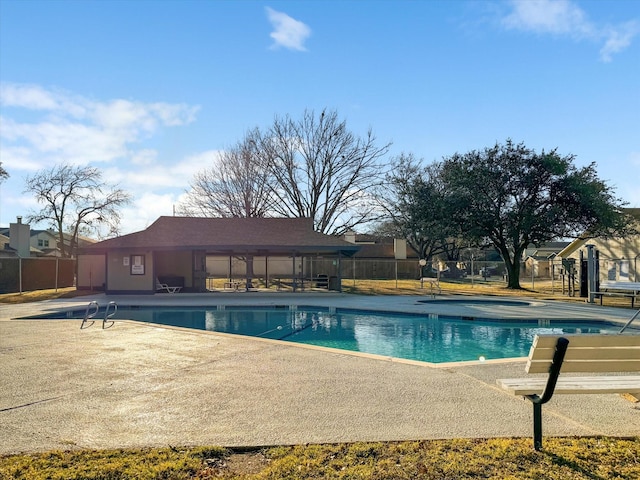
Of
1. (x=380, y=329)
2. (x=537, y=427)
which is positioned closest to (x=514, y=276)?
(x=380, y=329)

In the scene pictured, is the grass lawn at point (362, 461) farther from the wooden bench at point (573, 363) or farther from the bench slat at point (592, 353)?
the bench slat at point (592, 353)

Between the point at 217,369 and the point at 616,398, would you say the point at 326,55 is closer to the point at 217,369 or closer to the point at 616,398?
the point at 217,369

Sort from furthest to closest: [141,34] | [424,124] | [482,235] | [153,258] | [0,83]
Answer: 1. [482,235]
2. [153,258]
3. [424,124]
4. [0,83]
5. [141,34]

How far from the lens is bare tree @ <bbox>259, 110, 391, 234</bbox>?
3062 cm

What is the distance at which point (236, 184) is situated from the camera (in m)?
31.4

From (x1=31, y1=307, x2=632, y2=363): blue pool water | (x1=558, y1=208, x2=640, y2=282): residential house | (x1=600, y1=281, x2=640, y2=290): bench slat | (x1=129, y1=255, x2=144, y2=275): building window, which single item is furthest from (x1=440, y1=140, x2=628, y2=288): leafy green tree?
(x1=129, y1=255, x2=144, y2=275): building window

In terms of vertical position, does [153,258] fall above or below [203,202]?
below

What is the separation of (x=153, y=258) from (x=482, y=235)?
55.8 ft

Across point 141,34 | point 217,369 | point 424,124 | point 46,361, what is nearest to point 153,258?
point 141,34

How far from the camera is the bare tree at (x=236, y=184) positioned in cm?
3100

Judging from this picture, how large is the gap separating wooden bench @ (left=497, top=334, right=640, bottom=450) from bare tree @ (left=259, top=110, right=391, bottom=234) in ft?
92.4

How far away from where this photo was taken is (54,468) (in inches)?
113

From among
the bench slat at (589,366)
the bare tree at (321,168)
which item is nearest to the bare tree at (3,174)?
the bare tree at (321,168)

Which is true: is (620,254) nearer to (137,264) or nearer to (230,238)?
(230,238)
